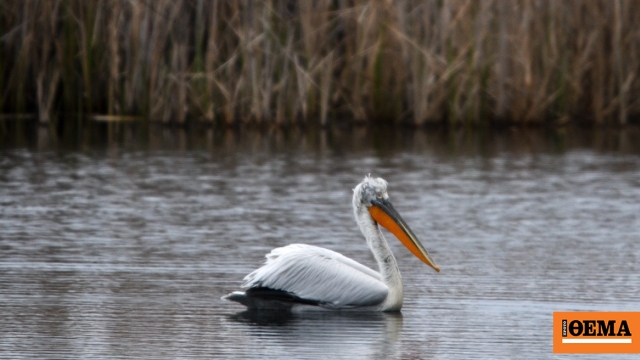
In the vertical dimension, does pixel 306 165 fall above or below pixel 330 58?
below

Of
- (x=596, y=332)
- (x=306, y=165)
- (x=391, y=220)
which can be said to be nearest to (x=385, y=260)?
(x=391, y=220)

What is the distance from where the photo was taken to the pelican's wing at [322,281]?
578 centimetres

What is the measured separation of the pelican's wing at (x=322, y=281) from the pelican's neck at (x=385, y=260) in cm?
4

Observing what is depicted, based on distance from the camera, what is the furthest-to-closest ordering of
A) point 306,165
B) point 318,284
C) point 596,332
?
1. point 306,165
2. point 318,284
3. point 596,332

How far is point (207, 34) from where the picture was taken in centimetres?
1391

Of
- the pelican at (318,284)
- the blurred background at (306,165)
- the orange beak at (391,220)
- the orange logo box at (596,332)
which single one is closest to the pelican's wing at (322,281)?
the pelican at (318,284)

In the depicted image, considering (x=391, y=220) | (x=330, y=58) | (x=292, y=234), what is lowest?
(x=292, y=234)

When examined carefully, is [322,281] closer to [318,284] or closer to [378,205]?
[318,284]

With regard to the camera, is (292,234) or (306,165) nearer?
(292,234)

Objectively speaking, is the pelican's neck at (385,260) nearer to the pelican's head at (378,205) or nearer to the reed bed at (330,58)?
the pelican's head at (378,205)

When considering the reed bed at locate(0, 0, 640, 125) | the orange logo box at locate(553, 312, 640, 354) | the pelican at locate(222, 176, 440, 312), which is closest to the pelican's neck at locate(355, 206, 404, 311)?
the pelican at locate(222, 176, 440, 312)

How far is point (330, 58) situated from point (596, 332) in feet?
27.5

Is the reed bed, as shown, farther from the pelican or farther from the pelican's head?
the pelican

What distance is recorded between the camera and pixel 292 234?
795cm
